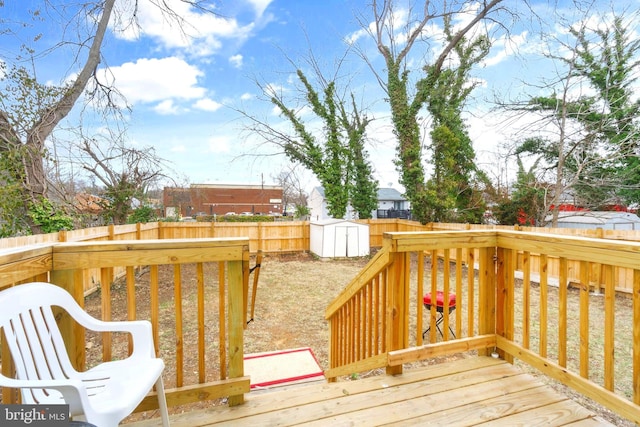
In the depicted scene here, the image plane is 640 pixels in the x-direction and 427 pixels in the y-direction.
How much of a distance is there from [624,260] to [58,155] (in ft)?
31.3

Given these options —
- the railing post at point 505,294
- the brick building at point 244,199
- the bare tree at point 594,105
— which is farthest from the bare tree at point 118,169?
the brick building at point 244,199

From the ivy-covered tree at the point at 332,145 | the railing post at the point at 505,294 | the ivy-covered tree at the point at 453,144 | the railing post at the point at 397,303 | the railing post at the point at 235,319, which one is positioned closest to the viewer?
A: the railing post at the point at 235,319

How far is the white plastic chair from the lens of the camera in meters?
1.03

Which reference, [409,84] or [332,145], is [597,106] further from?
[332,145]

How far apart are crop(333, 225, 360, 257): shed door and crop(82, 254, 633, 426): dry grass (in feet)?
5.39

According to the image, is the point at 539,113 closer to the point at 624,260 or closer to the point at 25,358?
the point at 624,260

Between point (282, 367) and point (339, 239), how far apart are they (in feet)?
25.1

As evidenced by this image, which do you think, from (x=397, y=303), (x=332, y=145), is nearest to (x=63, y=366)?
(x=397, y=303)

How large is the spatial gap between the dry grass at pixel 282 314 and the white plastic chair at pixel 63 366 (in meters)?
1.76

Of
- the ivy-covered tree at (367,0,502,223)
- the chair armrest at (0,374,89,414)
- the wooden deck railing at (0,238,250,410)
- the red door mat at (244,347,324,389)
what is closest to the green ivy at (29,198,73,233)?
the red door mat at (244,347,324,389)

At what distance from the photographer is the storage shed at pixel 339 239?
37.4 ft

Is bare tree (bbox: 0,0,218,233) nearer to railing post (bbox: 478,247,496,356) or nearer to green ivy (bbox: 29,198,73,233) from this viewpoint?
green ivy (bbox: 29,198,73,233)

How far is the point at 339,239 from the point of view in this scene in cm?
1151

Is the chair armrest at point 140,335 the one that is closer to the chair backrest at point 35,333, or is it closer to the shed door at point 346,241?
the chair backrest at point 35,333
